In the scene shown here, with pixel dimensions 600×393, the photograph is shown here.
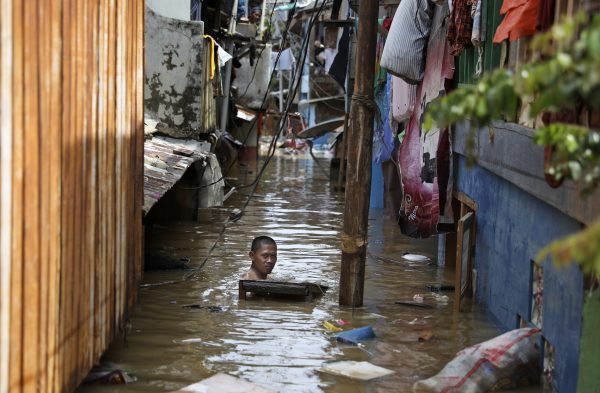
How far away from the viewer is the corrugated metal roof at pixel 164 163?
10141mm

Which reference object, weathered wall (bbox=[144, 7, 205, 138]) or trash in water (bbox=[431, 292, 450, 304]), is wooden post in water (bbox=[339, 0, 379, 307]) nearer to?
trash in water (bbox=[431, 292, 450, 304])

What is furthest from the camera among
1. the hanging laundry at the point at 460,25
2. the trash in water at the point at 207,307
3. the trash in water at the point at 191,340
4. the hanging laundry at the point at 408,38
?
the hanging laundry at the point at 408,38

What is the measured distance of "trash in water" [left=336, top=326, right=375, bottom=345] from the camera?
7.90m

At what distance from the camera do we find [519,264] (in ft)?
25.1

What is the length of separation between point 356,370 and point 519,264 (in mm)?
1761

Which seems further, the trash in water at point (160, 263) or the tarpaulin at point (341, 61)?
the tarpaulin at point (341, 61)

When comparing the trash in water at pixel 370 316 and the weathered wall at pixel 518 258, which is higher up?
the weathered wall at pixel 518 258

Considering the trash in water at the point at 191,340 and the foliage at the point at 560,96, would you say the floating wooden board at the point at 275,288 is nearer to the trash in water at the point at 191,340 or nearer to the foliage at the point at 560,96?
the trash in water at the point at 191,340

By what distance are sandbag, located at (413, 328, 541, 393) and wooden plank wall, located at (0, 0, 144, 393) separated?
245 cm

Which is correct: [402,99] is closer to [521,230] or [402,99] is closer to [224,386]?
[521,230]

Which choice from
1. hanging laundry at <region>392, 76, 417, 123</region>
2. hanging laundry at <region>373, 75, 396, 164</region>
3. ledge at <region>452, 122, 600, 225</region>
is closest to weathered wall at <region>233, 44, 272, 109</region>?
hanging laundry at <region>373, 75, 396, 164</region>

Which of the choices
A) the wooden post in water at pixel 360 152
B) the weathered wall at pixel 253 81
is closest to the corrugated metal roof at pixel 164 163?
the wooden post in water at pixel 360 152

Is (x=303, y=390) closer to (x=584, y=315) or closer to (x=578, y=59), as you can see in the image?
(x=584, y=315)

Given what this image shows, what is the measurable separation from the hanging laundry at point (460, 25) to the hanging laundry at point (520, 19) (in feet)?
7.02
